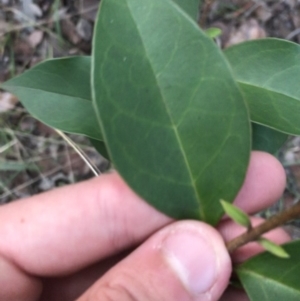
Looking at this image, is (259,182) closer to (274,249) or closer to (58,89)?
(274,249)

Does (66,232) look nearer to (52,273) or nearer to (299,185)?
(52,273)

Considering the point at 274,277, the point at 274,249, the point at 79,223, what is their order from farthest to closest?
the point at 79,223 < the point at 274,277 < the point at 274,249

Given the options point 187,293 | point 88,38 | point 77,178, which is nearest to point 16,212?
point 187,293

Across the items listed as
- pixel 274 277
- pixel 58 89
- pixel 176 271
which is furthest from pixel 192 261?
pixel 58 89

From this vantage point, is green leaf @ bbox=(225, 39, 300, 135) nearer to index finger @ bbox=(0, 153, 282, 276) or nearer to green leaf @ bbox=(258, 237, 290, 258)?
index finger @ bbox=(0, 153, 282, 276)

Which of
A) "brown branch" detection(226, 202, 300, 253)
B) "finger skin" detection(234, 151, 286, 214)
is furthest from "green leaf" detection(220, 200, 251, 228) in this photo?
"finger skin" detection(234, 151, 286, 214)
